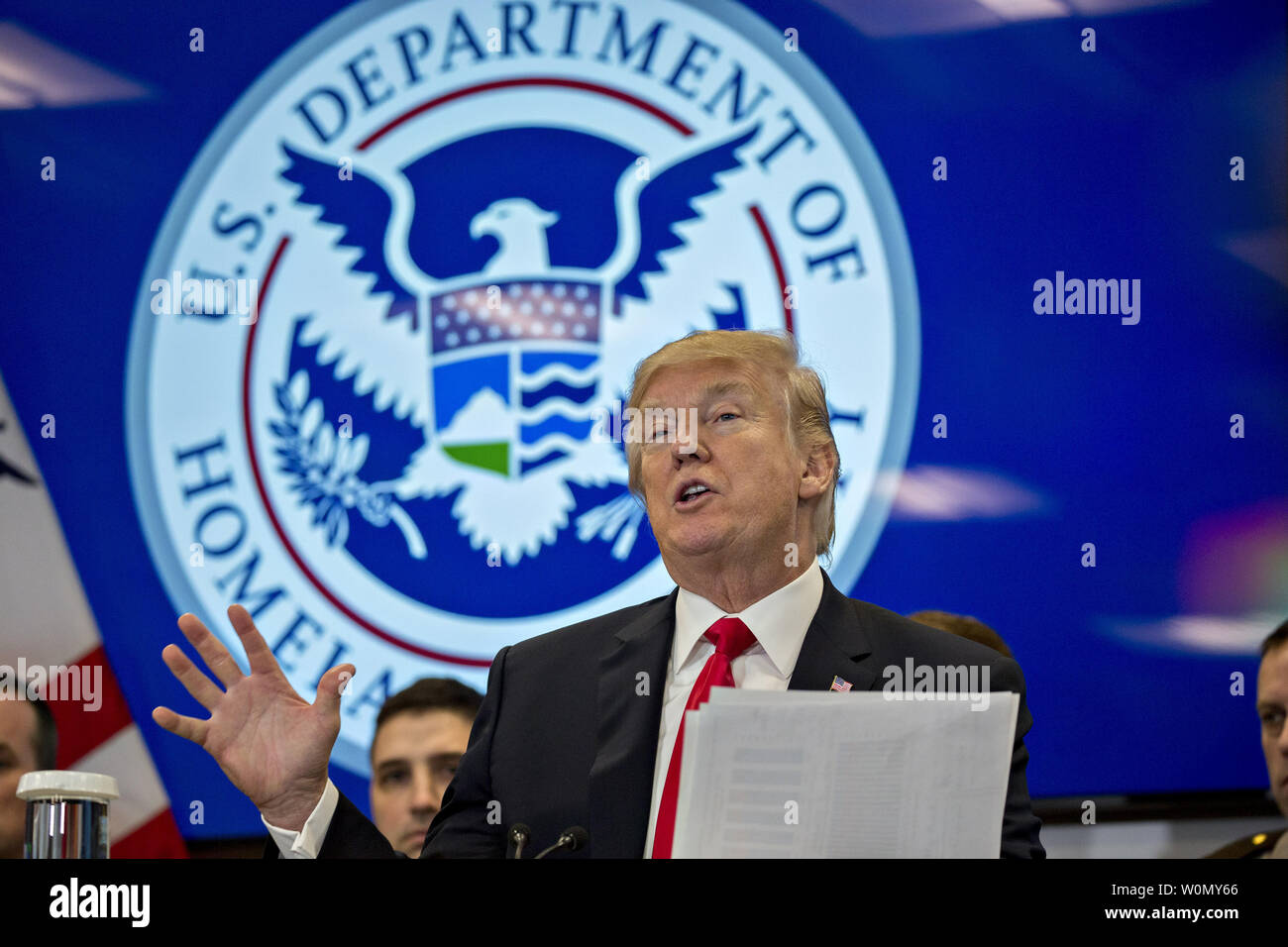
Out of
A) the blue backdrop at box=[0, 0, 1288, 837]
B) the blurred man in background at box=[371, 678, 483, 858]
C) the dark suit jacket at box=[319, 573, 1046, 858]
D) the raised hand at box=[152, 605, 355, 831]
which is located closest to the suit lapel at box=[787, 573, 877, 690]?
the dark suit jacket at box=[319, 573, 1046, 858]

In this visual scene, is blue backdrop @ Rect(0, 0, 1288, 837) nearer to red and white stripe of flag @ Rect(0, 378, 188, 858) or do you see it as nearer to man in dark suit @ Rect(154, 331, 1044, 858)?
red and white stripe of flag @ Rect(0, 378, 188, 858)

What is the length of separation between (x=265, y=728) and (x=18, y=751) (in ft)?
5.88

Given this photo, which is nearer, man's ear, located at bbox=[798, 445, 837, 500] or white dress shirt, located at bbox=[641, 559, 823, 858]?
white dress shirt, located at bbox=[641, 559, 823, 858]

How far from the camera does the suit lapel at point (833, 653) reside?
185 cm

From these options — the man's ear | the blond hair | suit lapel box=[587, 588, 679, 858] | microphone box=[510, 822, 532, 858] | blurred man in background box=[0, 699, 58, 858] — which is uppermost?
the blond hair

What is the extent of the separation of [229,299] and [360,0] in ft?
2.99

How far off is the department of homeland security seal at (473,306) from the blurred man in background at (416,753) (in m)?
0.25

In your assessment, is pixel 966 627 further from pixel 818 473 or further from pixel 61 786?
pixel 61 786

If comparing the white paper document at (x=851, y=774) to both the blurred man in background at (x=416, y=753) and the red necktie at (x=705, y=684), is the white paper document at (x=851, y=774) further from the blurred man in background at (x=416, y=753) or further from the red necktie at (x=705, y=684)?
the blurred man in background at (x=416, y=753)

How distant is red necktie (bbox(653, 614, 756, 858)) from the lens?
5.49 ft

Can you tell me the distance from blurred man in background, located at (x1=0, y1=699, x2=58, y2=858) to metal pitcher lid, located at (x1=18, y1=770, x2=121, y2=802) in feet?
5.12

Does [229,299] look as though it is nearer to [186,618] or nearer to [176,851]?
[176,851]

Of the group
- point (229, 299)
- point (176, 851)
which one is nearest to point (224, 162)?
point (229, 299)
